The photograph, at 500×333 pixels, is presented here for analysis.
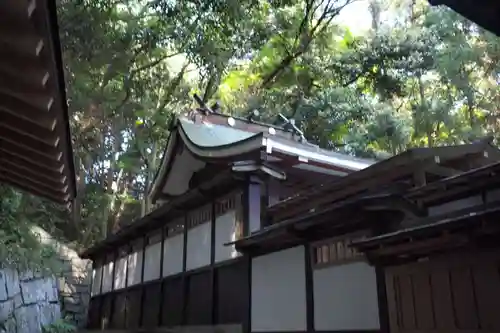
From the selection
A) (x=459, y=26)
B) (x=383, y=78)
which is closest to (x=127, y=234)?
(x=383, y=78)

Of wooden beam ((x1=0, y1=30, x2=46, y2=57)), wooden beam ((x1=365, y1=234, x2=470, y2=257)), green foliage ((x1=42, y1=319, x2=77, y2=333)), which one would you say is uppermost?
wooden beam ((x1=0, y1=30, x2=46, y2=57))

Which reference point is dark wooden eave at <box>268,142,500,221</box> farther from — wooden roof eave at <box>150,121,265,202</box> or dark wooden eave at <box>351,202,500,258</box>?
wooden roof eave at <box>150,121,265,202</box>

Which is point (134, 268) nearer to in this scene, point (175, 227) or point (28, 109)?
point (175, 227)

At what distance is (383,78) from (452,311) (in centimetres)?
1557

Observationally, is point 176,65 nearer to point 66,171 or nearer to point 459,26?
point 459,26

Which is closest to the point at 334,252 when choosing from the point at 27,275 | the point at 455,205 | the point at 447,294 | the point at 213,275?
the point at 455,205

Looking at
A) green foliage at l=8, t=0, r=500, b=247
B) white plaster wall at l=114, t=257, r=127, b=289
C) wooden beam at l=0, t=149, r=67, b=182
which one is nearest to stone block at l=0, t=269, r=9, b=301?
Answer: green foliage at l=8, t=0, r=500, b=247

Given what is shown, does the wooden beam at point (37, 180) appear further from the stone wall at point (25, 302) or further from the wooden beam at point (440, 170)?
the stone wall at point (25, 302)

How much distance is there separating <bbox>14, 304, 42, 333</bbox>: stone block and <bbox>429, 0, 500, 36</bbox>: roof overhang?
552 inches

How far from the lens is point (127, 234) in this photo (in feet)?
49.1

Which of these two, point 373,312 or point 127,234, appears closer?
point 373,312

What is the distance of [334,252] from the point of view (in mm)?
7031

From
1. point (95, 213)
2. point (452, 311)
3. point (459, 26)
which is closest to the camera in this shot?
point (452, 311)

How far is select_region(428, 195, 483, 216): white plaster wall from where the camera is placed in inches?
230
